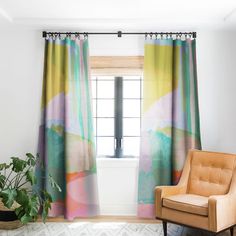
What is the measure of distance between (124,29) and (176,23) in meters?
0.65

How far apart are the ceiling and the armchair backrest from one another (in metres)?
1.52

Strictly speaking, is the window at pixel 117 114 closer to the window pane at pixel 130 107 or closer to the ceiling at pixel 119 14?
the window pane at pixel 130 107

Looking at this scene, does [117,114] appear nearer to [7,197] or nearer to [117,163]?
[117,163]

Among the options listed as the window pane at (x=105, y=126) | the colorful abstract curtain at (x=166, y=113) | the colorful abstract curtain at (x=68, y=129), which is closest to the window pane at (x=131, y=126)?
the window pane at (x=105, y=126)

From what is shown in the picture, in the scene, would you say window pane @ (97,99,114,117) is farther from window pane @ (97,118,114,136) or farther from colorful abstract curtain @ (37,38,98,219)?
colorful abstract curtain @ (37,38,98,219)

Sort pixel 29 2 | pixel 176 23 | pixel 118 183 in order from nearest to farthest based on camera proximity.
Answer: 1. pixel 29 2
2. pixel 176 23
3. pixel 118 183

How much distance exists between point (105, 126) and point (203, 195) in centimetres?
153

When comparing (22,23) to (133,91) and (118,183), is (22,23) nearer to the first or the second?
(133,91)

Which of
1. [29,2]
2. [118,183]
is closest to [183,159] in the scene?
[118,183]

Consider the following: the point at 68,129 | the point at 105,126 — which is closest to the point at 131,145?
the point at 105,126

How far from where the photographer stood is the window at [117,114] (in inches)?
173

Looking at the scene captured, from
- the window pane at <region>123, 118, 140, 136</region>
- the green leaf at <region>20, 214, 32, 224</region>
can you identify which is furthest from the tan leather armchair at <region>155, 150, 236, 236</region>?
the green leaf at <region>20, 214, 32, 224</region>

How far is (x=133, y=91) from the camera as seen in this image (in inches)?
174

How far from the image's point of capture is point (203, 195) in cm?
362
